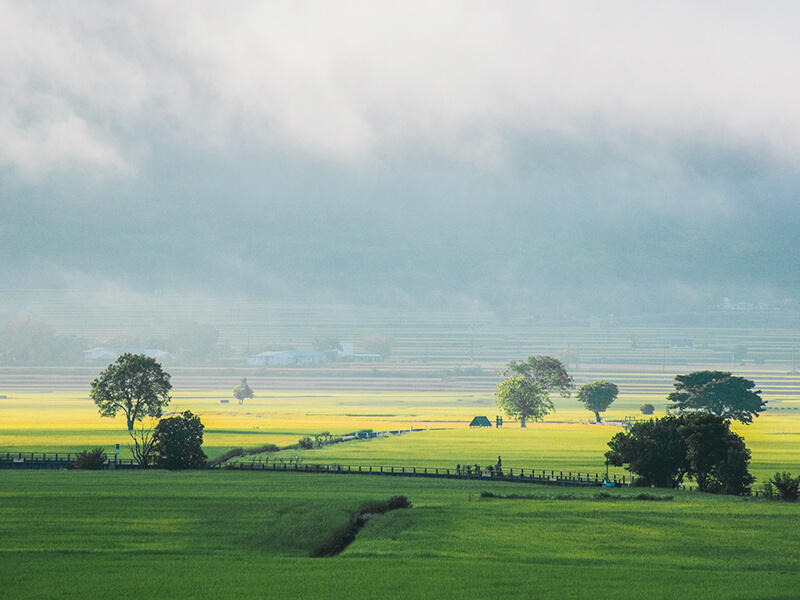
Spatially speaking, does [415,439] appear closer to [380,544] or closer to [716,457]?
[716,457]

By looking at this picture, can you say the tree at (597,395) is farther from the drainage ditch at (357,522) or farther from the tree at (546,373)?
the drainage ditch at (357,522)

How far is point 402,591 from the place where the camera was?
44.6 meters

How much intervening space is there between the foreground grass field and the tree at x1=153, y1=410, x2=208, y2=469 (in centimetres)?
1501

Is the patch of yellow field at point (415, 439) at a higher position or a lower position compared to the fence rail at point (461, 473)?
higher

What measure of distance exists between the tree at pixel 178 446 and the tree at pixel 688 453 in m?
39.8

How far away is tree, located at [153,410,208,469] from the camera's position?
93500 mm

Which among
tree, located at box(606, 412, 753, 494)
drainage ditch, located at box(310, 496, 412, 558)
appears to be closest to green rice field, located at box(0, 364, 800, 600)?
drainage ditch, located at box(310, 496, 412, 558)

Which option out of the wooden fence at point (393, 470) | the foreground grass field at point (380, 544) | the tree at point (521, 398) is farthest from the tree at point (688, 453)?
the tree at point (521, 398)

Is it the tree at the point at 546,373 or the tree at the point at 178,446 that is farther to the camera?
the tree at the point at 546,373

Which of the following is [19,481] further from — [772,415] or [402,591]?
[772,415]

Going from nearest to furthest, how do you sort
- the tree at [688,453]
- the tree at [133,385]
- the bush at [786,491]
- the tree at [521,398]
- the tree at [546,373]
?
1. the bush at [786,491]
2. the tree at [688,453]
3. the tree at [133,385]
4. the tree at [521,398]
5. the tree at [546,373]

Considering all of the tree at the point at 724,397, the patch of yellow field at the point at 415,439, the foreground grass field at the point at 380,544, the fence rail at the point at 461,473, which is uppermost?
the tree at the point at 724,397

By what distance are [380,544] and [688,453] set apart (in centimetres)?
3818

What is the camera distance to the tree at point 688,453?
80.5m
